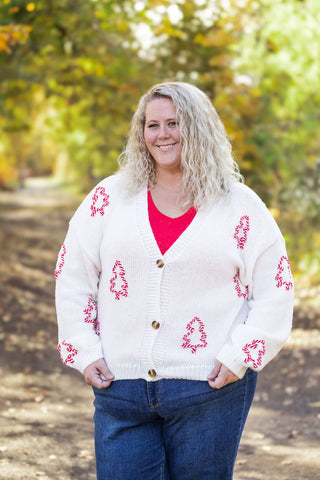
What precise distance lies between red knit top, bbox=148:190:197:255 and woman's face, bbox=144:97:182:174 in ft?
0.67

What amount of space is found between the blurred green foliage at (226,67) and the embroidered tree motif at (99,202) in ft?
21.2

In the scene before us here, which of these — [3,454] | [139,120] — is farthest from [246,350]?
[3,454]

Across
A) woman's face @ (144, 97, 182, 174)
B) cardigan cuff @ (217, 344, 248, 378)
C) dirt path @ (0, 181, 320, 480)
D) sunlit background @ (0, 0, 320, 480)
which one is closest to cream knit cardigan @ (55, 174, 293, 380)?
cardigan cuff @ (217, 344, 248, 378)

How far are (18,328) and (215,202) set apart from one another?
239 inches

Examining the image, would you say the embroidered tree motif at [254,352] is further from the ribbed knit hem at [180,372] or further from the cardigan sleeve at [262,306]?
the ribbed knit hem at [180,372]

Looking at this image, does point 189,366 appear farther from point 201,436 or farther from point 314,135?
point 314,135

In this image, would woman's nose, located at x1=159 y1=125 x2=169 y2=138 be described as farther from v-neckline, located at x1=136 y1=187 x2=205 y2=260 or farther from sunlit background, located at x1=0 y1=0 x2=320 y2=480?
sunlit background, located at x1=0 y1=0 x2=320 y2=480

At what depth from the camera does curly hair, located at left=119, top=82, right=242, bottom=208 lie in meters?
2.47

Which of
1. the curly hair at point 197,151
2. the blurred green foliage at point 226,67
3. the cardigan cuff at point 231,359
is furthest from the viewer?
the blurred green foliage at point 226,67

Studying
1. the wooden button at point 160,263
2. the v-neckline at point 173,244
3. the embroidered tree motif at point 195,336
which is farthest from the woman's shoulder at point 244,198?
the embroidered tree motif at point 195,336

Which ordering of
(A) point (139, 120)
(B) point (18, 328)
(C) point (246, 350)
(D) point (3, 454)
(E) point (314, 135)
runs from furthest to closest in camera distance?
(E) point (314, 135) < (B) point (18, 328) < (D) point (3, 454) < (A) point (139, 120) < (C) point (246, 350)

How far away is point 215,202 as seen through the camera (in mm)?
2467

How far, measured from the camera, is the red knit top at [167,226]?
244 centimetres

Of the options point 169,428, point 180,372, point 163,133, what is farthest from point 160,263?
point 169,428
